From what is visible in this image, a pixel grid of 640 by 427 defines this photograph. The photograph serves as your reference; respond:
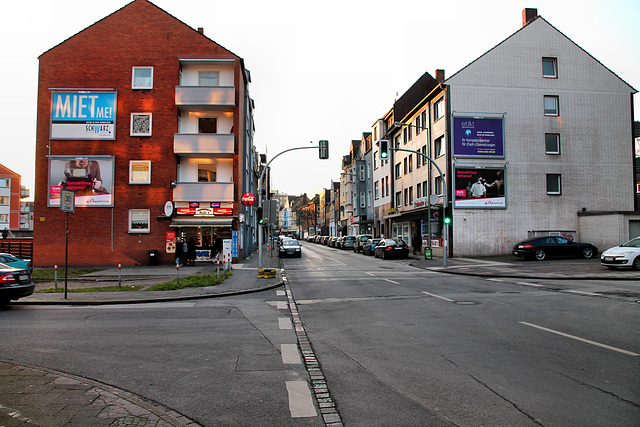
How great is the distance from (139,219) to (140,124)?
18.9ft

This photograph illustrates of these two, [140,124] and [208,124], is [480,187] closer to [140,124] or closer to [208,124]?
[208,124]

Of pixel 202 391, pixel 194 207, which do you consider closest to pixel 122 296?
pixel 202 391

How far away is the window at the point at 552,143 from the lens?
31.2 meters

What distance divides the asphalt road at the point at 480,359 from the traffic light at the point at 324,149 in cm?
1211

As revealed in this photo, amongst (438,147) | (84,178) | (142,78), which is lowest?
(84,178)

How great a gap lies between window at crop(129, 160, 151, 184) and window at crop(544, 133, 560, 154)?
27290 mm

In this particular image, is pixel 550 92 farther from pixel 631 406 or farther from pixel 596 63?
pixel 631 406

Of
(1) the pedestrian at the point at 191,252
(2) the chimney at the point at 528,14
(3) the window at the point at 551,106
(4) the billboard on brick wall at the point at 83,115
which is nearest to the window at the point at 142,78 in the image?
(4) the billboard on brick wall at the point at 83,115

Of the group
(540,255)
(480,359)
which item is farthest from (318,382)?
(540,255)

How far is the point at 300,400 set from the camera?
431 cm

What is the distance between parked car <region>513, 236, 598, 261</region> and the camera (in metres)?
25.6

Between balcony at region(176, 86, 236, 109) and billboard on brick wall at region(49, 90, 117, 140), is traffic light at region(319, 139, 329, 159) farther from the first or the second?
billboard on brick wall at region(49, 90, 117, 140)

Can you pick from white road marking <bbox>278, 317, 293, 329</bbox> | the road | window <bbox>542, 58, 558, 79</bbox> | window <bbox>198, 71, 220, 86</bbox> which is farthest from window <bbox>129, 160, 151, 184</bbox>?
window <bbox>542, 58, 558, 79</bbox>

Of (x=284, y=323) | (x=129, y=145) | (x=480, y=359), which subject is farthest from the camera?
(x=129, y=145)
